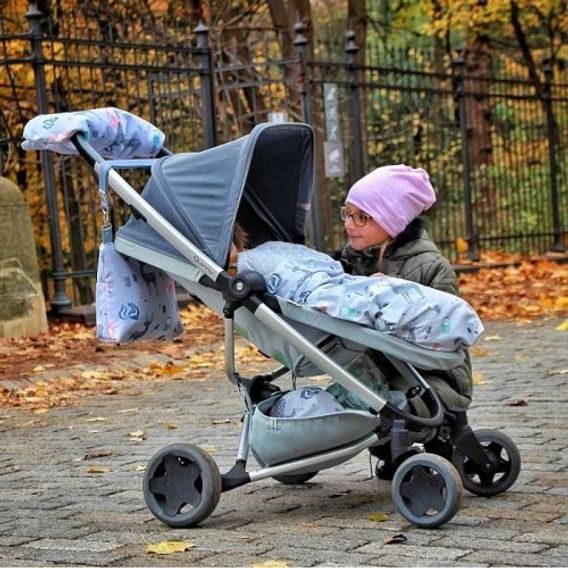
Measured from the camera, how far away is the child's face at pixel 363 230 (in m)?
5.01

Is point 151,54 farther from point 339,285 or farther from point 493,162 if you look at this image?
point 339,285

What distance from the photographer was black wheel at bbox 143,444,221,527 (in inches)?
182

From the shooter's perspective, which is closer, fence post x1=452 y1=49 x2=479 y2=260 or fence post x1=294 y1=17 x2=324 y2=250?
fence post x1=294 y1=17 x2=324 y2=250

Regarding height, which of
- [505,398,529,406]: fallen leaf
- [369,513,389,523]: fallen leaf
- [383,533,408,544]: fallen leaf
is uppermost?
[383,533,408,544]: fallen leaf

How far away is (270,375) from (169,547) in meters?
0.93

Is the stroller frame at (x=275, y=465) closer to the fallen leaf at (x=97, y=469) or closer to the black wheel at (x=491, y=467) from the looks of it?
the black wheel at (x=491, y=467)

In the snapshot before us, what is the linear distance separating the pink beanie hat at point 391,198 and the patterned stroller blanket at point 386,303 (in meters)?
0.32

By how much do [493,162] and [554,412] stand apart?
46.8 feet

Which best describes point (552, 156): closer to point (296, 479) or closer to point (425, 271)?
point (296, 479)

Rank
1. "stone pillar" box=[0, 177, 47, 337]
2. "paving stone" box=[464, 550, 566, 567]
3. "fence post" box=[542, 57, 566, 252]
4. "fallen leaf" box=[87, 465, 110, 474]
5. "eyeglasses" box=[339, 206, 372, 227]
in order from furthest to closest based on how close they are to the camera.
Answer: "fence post" box=[542, 57, 566, 252]
"stone pillar" box=[0, 177, 47, 337]
"fallen leaf" box=[87, 465, 110, 474]
"eyeglasses" box=[339, 206, 372, 227]
"paving stone" box=[464, 550, 566, 567]

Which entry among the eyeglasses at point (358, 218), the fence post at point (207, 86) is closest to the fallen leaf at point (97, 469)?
the eyeglasses at point (358, 218)

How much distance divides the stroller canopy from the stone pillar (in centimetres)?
579

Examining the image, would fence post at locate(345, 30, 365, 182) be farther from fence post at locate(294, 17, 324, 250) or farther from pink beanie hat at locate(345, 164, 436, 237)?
pink beanie hat at locate(345, 164, 436, 237)

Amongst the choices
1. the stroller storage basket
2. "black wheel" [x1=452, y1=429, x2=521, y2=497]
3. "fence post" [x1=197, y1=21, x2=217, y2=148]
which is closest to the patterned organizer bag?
the stroller storage basket
